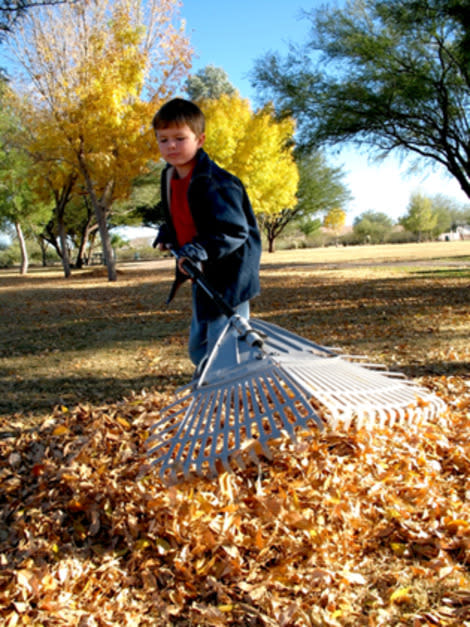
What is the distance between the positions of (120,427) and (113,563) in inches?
55.7

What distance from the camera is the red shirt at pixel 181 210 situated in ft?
8.63

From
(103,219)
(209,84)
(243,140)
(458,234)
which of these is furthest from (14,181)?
(458,234)

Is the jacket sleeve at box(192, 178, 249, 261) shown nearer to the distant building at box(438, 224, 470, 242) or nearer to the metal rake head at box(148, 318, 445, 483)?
the metal rake head at box(148, 318, 445, 483)

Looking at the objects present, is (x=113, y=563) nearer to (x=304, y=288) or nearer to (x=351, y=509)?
(x=351, y=509)

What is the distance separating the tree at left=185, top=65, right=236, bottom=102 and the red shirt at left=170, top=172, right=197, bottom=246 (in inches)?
1655

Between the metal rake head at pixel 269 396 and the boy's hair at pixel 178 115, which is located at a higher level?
the boy's hair at pixel 178 115

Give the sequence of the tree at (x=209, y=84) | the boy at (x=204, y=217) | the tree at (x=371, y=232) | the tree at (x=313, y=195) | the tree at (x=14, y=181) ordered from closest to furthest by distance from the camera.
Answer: the boy at (x=204, y=217) < the tree at (x=14, y=181) < the tree at (x=209, y=84) < the tree at (x=313, y=195) < the tree at (x=371, y=232)

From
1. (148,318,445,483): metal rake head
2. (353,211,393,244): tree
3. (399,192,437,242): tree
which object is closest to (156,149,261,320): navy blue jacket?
(148,318,445,483): metal rake head

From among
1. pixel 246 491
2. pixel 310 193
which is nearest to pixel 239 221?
pixel 246 491

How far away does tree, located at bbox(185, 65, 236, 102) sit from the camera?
41844 mm

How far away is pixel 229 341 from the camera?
88.2 inches

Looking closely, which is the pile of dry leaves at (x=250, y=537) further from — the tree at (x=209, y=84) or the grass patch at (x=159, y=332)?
the tree at (x=209, y=84)

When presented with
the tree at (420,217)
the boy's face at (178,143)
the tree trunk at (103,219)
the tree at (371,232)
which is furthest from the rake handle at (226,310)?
the tree at (420,217)

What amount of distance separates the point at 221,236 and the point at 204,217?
0.15 m
